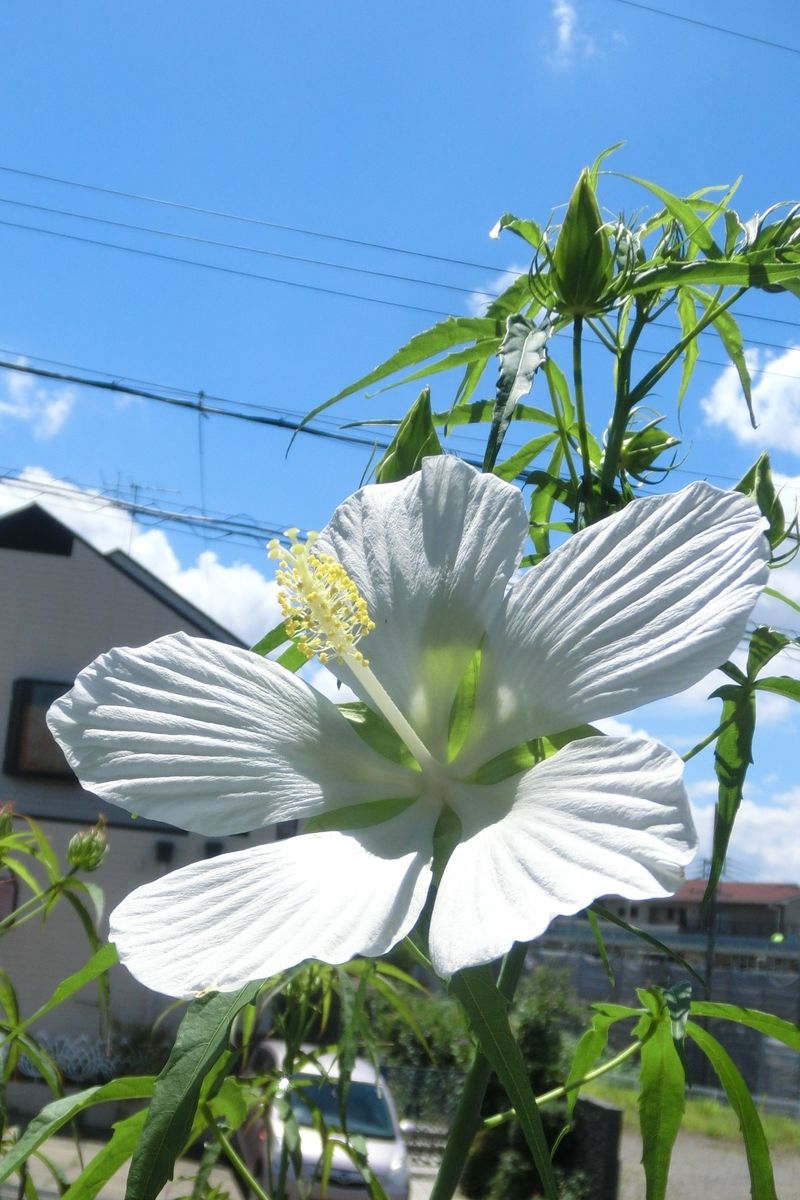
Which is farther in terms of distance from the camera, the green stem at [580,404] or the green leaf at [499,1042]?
the green stem at [580,404]

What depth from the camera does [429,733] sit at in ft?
1.42

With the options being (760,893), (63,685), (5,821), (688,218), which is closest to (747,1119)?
(688,218)

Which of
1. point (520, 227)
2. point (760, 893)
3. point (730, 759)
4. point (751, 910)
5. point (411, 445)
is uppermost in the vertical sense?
point (760, 893)

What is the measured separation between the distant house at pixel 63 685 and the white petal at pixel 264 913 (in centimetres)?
765

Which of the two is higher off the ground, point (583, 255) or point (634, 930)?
point (583, 255)

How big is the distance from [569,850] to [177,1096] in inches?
4.6

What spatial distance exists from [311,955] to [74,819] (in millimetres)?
8316

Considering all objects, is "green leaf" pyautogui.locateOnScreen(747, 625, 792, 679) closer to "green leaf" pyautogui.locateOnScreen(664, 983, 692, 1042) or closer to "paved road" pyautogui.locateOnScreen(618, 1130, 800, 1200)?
"green leaf" pyautogui.locateOnScreen(664, 983, 692, 1042)

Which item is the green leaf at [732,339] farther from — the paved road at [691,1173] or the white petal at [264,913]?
the paved road at [691,1173]

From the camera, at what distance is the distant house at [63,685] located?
809 centimetres

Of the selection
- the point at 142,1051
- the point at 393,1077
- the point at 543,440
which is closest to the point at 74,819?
the point at 142,1051

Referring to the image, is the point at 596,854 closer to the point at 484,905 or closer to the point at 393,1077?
the point at 484,905

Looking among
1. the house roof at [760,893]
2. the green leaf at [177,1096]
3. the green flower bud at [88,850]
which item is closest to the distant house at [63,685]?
the green flower bud at [88,850]

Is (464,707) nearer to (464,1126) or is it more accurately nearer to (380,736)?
(380,736)
